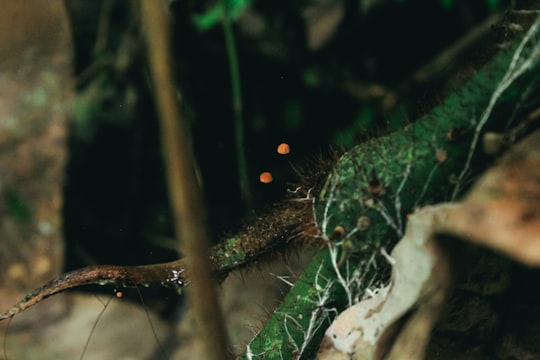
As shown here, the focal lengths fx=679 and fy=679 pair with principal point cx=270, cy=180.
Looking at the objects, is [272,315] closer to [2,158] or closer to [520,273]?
[520,273]

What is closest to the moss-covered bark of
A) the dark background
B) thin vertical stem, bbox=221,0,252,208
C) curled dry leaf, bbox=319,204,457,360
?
curled dry leaf, bbox=319,204,457,360

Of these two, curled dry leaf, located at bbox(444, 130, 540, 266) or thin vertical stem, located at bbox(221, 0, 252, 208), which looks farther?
thin vertical stem, located at bbox(221, 0, 252, 208)

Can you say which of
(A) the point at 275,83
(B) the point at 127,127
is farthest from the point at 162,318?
(A) the point at 275,83

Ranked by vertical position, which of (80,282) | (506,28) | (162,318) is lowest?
(162,318)

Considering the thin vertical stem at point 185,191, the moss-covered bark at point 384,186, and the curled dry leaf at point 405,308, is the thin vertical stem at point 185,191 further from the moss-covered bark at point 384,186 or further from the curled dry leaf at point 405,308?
the moss-covered bark at point 384,186

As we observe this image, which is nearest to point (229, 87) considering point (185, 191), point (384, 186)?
point (384, 186)

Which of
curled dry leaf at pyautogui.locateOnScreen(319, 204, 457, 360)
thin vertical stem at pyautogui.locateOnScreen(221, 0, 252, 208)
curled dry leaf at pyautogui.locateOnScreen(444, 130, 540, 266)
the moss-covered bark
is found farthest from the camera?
thin vertical stem at pyautogui.locateOnScreen(221, 0, 252, 208)

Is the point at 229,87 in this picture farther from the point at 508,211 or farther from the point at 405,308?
the point at 508,211

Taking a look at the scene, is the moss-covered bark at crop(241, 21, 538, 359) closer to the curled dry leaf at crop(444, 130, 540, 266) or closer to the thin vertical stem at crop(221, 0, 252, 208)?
the curled dry leaf at crop(444, 130, 540, 266)
